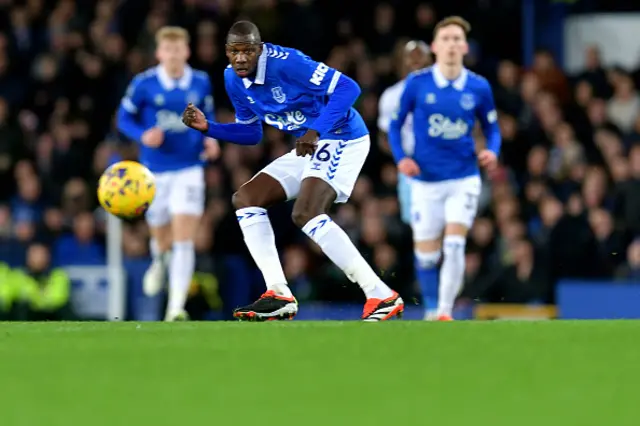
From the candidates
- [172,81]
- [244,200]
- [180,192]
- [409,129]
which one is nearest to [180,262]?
[180,192]

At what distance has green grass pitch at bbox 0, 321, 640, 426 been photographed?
15.4 feet

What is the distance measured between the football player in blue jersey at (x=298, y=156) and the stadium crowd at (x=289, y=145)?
4.98 m

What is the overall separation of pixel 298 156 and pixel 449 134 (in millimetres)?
2867

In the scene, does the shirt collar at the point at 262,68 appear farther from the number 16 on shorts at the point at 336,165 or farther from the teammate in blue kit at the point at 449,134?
the teammate in blue kit at the point at 449,134

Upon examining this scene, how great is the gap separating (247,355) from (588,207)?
8.58 meters

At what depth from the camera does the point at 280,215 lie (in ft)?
50.6

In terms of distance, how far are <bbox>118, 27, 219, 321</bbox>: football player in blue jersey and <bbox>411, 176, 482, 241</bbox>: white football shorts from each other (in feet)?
5.94

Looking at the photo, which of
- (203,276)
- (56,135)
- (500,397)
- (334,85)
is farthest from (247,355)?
(56,135)

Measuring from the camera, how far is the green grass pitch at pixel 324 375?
184 inches

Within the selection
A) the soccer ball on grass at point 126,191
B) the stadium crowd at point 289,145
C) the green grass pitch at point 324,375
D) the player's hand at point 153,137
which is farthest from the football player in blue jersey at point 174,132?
the green grass pitch at point 324,375

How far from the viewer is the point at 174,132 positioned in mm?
12359

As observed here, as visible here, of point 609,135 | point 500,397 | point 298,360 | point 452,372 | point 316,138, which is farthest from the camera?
point 609,135

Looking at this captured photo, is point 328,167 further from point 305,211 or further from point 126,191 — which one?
point 126,191

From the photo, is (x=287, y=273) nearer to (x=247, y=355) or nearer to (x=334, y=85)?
(x=334, y=85)
